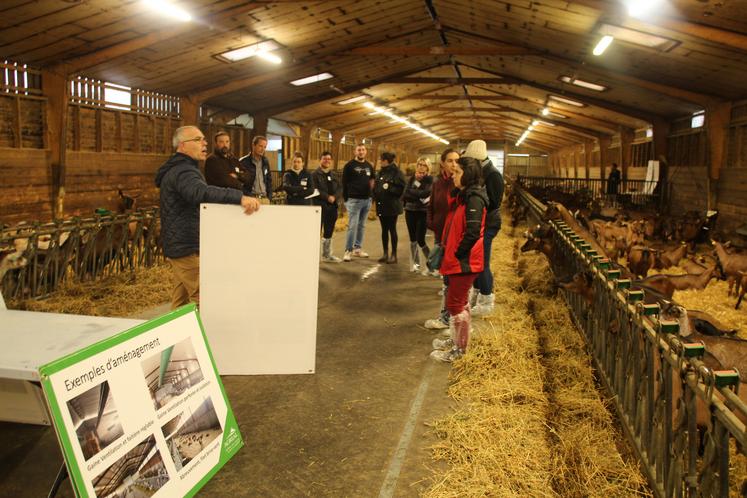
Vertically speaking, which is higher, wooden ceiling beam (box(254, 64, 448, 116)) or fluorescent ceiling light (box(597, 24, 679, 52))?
wooden ceiling beam (box(254, 64, 448, 116))

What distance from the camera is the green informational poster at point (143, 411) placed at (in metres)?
2.21

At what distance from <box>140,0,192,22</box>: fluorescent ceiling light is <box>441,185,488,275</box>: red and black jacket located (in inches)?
244

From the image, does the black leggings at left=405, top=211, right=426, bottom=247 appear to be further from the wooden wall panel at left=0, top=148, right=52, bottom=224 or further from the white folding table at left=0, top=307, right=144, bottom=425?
the wooden wall panel at left=0, top=148, right=52, bottom=224

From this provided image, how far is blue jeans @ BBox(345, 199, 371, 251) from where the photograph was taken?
9.27 metres

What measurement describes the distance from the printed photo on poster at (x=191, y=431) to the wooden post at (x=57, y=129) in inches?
382

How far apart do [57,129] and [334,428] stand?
955 cm

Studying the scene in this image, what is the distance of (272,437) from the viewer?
3590 millimetres

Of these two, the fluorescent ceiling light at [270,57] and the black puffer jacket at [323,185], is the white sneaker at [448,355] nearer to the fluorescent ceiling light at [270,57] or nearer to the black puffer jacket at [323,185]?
the black puffer jacket at [323,185]

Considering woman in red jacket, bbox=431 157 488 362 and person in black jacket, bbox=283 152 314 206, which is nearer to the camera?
woman in red jacket, bbox=431 157 488 362

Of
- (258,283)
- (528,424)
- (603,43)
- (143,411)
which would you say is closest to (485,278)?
(528,424)

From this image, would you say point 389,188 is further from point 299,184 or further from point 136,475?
point 136,475

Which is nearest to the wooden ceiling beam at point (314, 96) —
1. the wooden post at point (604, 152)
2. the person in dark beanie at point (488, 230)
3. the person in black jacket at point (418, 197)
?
the person in black jacket at point (418, 197)

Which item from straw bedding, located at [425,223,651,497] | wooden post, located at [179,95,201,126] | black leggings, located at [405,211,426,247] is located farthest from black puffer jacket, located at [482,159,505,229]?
wooden post, located at [179,95,201,126]

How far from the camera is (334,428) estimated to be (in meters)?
3.73
